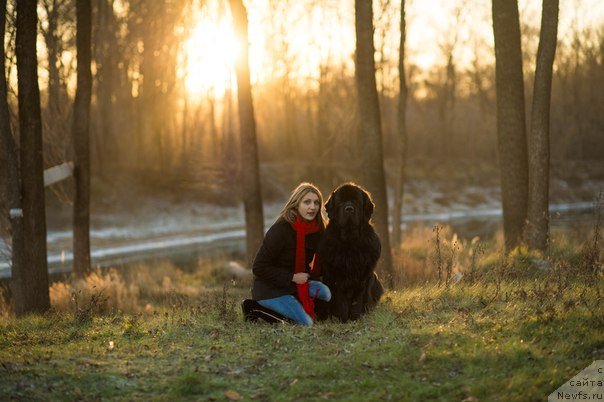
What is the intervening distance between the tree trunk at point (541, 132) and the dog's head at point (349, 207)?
5288 millimetres

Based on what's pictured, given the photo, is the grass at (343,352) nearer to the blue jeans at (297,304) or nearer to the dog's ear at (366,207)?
the blue jeans at (297,304)

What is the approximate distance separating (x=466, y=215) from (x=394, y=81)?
971 centimetres

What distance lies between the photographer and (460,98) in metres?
61.6

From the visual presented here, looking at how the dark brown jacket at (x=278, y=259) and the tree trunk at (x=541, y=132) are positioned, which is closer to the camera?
the dark brown jacket at (x=278, y=259)

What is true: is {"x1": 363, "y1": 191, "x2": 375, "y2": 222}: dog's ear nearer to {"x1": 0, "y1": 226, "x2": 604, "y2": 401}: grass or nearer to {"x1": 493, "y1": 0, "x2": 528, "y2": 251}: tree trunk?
{"x1": 0, "y1": 226, "x2": 604, "y2": 401}: grass

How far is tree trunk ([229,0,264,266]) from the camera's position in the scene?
48.5 feet

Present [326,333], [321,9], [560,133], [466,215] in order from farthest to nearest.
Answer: [560,133] → [466,215] → [321,9] → [326,333]

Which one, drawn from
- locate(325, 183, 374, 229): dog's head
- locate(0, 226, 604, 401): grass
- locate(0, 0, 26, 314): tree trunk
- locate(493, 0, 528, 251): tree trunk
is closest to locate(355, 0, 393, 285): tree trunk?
locate(493, 0, 528, 251): tree trunk

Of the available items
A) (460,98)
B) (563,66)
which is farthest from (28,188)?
(460,98)

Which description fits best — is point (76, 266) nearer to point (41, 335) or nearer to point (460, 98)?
point (41, 335)

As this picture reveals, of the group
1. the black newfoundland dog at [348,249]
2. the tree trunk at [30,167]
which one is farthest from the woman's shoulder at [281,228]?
the tree trunk at [30,167]

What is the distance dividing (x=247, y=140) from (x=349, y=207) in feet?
27.2

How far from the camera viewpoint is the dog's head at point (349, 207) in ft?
23.9

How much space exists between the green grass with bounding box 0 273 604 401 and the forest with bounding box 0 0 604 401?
29mm
